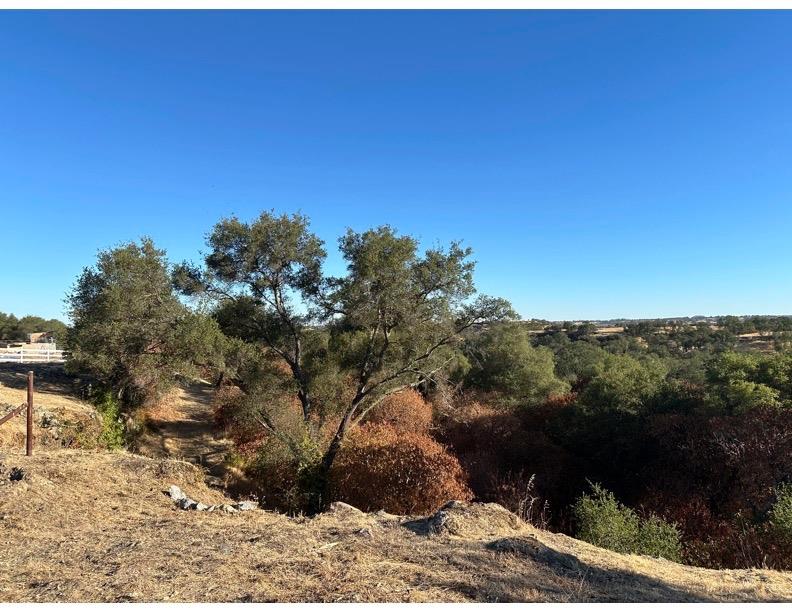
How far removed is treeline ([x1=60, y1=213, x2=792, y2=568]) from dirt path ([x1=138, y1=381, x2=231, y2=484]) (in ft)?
2.67

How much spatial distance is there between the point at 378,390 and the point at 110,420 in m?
8.94

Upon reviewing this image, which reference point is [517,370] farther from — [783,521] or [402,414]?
[783,521]

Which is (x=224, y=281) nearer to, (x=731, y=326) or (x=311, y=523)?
(x=311, y=523)

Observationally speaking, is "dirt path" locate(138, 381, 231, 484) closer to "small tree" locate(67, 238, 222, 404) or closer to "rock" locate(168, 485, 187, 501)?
"small tree" locate(67, 238, 222, 404)

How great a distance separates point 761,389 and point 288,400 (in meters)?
18.3

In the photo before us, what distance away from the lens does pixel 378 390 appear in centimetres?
1883

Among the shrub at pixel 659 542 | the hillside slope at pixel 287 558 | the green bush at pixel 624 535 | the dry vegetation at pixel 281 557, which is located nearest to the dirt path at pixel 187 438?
the dry vegetation at pixel 281 557

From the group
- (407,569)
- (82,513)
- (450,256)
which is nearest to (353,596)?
(407,569)

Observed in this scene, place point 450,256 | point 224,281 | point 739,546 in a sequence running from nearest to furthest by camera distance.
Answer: point 739,546 → point 450,256 → point 224,281

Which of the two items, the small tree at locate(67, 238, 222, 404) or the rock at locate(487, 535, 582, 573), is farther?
the small tree at locate(67, 238, 222, 404)

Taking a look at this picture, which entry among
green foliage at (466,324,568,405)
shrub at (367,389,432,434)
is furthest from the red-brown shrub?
green foliage at (466,324,568,405)

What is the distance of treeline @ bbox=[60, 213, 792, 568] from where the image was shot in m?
14.4

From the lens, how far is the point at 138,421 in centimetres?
1811
